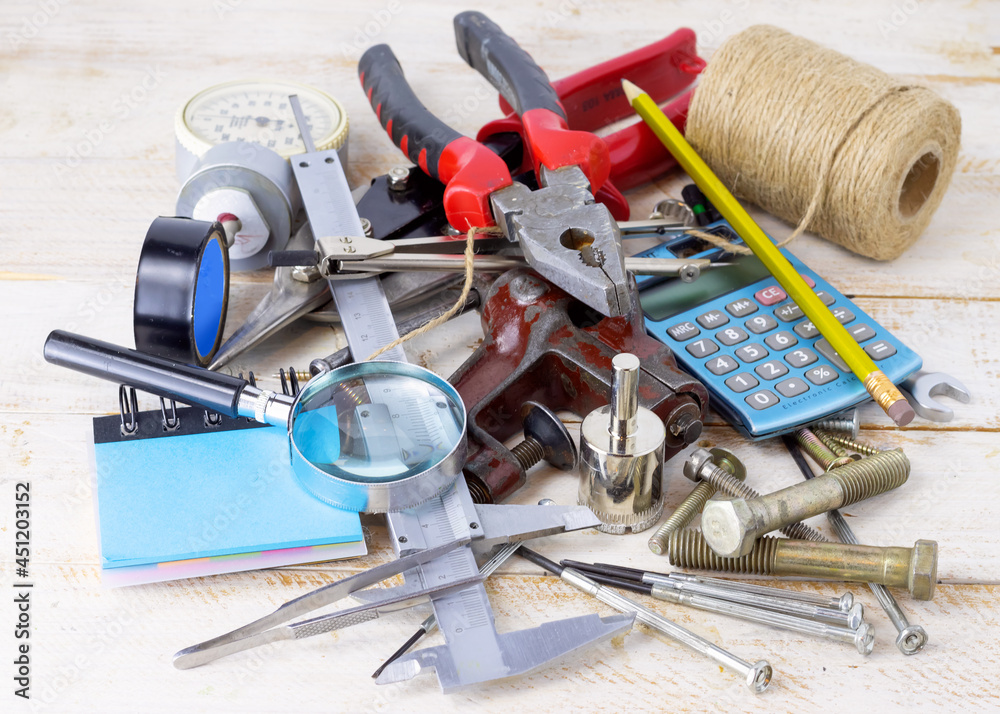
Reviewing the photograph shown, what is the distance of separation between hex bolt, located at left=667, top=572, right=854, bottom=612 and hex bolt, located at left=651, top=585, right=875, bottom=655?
2 cm

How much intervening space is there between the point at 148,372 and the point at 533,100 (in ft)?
2.02

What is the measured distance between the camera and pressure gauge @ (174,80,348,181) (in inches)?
55.4

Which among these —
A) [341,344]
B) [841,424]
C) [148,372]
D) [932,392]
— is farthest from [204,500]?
[932,392]

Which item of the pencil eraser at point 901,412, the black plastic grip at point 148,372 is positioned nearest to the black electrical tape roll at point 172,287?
the black plastic grip at point 148,372

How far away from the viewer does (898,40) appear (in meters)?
1.91

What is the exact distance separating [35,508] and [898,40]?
1.69 metres

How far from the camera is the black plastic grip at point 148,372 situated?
3.44 feet

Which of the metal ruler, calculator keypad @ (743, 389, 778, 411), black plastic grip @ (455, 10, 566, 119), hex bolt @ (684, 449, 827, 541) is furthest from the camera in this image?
black plastic grip @ (455, 10, 566, 119)

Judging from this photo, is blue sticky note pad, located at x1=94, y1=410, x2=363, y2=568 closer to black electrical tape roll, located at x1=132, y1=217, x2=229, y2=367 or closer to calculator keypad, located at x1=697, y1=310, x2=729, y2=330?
black electrical tape roll, located at x1=132, y1=217, x2=229, y2=367

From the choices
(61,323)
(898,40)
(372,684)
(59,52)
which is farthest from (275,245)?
(898,40)

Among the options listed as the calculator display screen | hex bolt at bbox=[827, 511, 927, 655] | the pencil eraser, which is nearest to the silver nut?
hex bolt at bbox=[827, 511, 927, 655]

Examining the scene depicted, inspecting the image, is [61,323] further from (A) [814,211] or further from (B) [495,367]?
(A) [814,211]

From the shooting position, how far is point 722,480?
3.40 feet

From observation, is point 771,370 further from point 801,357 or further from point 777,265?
point 777,265
